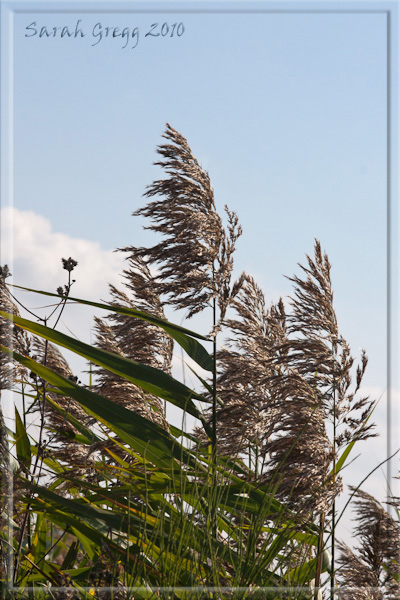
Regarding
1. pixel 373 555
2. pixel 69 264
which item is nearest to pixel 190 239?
pixel 69 264

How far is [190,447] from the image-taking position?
129 cm

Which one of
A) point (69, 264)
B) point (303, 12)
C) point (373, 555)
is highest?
point (303, 12)

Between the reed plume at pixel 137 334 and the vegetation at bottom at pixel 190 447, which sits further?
the reed plume at pixel 137 334

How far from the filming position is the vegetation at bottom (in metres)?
1.11

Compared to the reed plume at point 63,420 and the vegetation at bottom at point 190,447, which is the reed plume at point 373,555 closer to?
the vegetation at bottom at point 190,447

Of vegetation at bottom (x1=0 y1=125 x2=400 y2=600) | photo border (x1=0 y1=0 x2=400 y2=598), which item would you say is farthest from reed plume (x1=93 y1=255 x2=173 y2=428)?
photo border (x1=0 y1=0 x2=400 y2=598)

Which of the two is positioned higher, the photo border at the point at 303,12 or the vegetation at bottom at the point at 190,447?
the photo border at the point at 303,12

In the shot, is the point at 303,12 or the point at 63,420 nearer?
the point at 63,420

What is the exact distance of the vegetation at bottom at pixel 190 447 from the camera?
3.65 ft

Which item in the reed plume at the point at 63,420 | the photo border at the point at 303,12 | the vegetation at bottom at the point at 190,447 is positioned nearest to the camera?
the vegetation at bottom at the point at 190,447

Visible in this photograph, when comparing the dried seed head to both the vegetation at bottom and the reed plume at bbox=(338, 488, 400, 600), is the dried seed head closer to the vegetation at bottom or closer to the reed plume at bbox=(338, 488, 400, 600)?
the vegetation at bottom

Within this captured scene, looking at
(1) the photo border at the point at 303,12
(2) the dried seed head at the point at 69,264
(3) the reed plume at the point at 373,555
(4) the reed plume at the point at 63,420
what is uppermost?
(1) the photo border at the point at 303,12

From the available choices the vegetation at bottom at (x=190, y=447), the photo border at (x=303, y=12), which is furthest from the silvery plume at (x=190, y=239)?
the photo border at (x=303, y=12)

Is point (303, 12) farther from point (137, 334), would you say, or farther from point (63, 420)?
point (63, 420)
